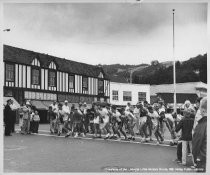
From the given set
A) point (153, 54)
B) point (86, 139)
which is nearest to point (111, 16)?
point (153, 54)

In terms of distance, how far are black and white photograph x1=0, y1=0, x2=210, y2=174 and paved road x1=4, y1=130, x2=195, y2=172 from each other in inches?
0.9

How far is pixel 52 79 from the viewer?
1200cm

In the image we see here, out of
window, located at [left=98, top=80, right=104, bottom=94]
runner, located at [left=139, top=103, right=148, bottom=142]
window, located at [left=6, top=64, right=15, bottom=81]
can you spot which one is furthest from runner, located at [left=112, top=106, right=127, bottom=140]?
window, located at [left=6, top=64, right=15, bottom=81]

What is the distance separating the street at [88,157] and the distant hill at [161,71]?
1.90 m

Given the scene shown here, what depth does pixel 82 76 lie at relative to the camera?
11.2m

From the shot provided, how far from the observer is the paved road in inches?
342

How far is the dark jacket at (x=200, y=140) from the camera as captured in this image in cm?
779

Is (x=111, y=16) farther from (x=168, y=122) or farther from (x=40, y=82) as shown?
(x=168, y=122)

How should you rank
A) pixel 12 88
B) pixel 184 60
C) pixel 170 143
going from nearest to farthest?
pixel 184 60
pixel 12 88
pixel 170 143

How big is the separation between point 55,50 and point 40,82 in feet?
4.21

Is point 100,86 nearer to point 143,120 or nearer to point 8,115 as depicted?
point 143,120

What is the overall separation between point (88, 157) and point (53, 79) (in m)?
3.23

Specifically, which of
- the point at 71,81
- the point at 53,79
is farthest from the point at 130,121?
the point at 53,79

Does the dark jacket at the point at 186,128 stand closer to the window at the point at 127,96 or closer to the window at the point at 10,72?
the window at the point at 127,96
